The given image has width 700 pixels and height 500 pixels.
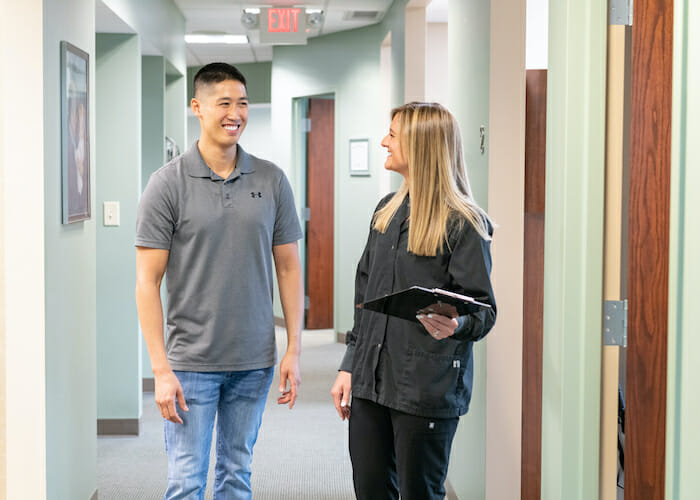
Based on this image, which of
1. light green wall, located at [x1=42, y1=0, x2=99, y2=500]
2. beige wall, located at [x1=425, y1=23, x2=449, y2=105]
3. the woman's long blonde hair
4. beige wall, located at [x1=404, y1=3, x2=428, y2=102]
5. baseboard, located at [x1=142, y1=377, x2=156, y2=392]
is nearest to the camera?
the woman's long blonde hair

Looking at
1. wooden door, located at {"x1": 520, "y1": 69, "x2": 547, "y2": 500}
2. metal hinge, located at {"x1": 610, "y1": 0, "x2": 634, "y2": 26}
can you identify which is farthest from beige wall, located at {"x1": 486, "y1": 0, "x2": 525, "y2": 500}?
metal hinge, located at {"x1": 610, "y1": 0, "x2": 634, "y2": 26}

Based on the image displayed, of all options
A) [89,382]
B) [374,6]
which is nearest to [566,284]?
[89,382]

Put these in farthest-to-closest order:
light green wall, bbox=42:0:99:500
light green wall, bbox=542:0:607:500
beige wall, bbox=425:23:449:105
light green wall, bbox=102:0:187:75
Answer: beige wall, bbox=425:23:449:105
light green wall, bbox=102:0:187:75
light green wall, bbox=42:0:99:500
light green wall, bbox=542:0:607:500

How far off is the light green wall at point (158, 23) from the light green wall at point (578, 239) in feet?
8.32

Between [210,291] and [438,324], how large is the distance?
2.20 feet

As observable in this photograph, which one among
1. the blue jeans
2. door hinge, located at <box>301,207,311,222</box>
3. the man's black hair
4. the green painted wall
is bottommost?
the blue jeans

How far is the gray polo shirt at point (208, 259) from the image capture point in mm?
2164

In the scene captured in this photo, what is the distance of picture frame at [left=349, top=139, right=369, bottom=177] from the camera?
23.4 feet

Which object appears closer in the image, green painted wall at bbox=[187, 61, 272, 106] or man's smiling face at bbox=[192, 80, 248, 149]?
man's smiling face at bbox=[192, 80, 248, 149]

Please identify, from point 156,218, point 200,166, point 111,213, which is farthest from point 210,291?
point 111,213

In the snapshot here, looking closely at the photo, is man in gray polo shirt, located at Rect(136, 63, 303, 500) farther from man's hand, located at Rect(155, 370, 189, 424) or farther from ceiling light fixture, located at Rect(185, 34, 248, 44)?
ceiling light fixture, located at Rect(185, 34, 248, 44)

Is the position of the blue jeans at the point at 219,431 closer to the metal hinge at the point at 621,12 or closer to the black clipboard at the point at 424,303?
the black clipboard at the point at 424,303

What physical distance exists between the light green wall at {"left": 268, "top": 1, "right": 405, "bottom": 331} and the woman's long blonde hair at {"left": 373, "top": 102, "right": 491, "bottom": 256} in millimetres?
4711

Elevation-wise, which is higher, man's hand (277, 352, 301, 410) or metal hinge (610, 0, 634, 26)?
metal hinge (610, 0, 634, 26)
